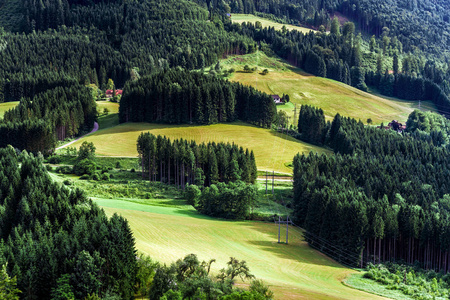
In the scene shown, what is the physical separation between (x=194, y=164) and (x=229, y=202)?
23.4 m

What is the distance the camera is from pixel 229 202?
124 m

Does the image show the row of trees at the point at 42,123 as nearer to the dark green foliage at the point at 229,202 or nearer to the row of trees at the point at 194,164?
the row of trees at the point at 194,164

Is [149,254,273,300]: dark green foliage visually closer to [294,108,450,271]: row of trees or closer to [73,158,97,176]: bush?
[294,108,450,271]: row of trees

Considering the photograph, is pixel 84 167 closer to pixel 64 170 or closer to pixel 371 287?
pixel 64 170

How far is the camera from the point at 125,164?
15838 centimetres

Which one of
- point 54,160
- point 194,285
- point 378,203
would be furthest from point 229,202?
point 194,285

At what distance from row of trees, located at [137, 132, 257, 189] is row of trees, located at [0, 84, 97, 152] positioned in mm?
30134

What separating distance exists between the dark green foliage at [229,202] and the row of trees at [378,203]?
9.95m

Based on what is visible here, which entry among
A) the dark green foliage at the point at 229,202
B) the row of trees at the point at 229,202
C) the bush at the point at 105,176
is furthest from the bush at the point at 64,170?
the dark green foliage at the point at 229,202

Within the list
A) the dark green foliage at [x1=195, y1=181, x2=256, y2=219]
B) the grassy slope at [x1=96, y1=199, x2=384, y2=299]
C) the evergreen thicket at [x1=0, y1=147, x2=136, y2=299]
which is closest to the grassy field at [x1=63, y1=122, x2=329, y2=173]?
the dark green foliage at [x1=195, y1=181, x2=256, y2=219]

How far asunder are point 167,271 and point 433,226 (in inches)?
2148

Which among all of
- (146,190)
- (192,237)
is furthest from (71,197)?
(146,190)

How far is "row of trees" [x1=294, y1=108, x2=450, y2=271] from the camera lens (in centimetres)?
10462

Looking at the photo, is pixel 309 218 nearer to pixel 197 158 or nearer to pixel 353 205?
pixel 353 205
